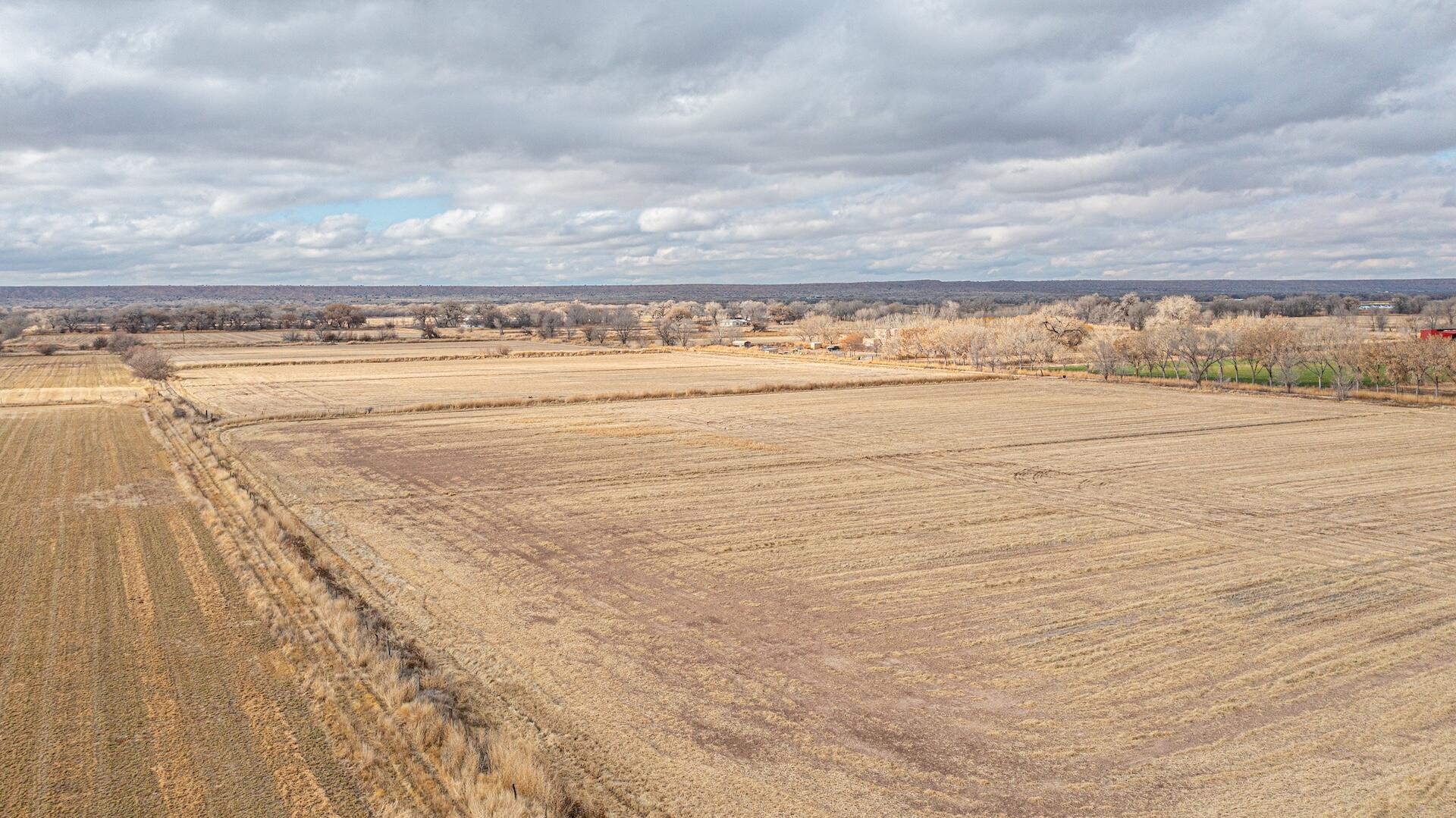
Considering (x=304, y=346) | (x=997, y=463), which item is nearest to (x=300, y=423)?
(x=997, y=463)

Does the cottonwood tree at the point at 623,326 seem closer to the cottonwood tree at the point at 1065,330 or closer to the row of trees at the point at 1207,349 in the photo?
the row of trees at the point at 1207,349

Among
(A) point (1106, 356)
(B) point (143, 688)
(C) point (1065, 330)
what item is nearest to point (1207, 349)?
(A) point (1106, 356)

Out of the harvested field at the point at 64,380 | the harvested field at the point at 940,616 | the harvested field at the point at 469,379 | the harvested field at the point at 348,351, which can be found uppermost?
the harvested field at the point at 348,351

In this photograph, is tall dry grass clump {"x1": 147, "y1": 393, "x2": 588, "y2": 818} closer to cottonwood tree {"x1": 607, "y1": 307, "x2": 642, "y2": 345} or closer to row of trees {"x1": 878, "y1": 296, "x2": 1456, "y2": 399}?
row of trees {"x1": 878, "y1": 296, "x2": 1456, "y2": 399}

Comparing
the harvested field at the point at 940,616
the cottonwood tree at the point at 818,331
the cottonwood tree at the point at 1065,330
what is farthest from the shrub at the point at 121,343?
the cottonwood tree at the point at 1065,330

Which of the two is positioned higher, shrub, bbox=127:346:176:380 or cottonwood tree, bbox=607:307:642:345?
cottonwood tree, bbox=607:307:642:345

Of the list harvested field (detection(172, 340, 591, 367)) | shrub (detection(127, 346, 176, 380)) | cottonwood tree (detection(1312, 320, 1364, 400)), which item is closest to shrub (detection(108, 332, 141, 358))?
harvested field (detection(172, 340, 591, 367))
